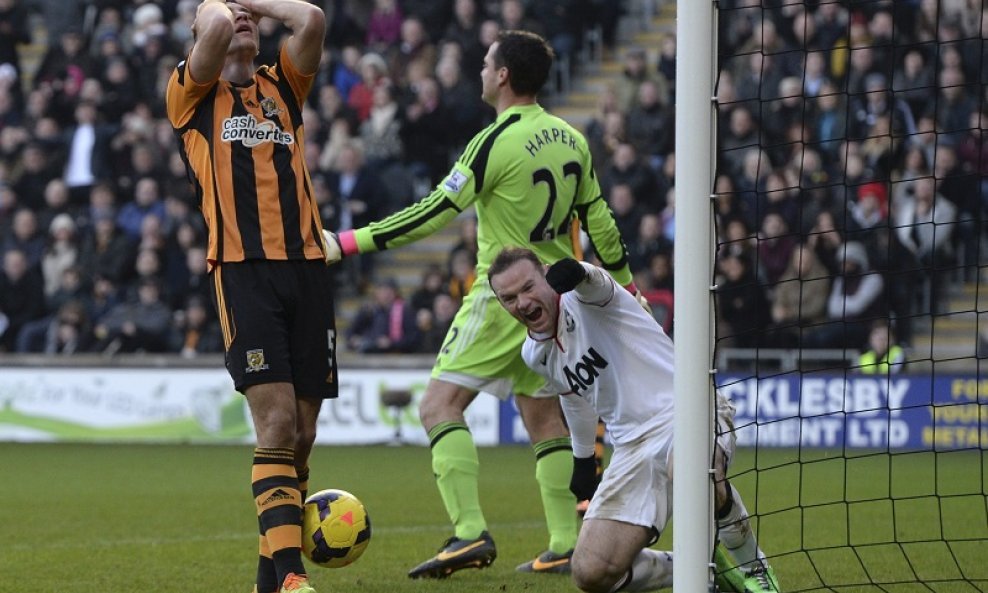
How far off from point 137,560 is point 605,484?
114 inches

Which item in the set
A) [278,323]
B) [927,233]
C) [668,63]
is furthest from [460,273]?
[278,323]

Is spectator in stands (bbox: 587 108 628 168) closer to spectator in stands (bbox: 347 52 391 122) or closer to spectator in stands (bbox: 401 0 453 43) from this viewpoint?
spectator in stands (bbox: 347 52 391 122)

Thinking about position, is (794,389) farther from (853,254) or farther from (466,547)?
(466,547)

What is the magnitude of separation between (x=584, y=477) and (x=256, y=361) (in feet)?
6.16

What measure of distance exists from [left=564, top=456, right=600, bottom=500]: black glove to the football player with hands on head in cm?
140

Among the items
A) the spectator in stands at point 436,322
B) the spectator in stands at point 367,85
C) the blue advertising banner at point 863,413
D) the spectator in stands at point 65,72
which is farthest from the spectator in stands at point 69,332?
the blue advertising banner at point 863,413

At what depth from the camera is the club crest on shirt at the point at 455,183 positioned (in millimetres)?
7504

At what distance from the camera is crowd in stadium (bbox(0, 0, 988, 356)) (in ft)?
55.4

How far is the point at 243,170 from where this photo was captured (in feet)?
19.9

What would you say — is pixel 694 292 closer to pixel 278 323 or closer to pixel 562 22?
pixel 278 323

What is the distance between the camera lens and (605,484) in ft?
20.2

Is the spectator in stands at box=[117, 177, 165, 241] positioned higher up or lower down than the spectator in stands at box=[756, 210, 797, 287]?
higher up

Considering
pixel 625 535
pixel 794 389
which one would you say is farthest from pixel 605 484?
pixel 794 389

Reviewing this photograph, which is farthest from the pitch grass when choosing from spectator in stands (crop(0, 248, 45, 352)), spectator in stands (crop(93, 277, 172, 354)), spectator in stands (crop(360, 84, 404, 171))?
spectator in stands (crop(360, 84, 404, 171))
